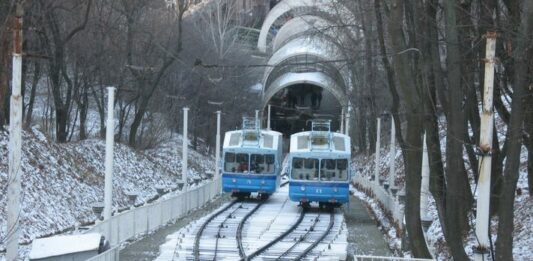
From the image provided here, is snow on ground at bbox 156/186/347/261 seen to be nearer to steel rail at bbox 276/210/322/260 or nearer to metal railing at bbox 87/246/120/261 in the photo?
steel rail at bbox 276/210/322/260

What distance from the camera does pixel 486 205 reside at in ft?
35.7

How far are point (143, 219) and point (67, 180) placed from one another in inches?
279

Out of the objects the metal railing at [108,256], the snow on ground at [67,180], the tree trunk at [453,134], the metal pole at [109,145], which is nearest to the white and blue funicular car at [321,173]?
the snow on ground at [67,180]

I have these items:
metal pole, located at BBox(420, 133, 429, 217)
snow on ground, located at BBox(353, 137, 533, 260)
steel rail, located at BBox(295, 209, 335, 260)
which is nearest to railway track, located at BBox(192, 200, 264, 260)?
steel rail, located at BBox(295, 209, 335, 260)

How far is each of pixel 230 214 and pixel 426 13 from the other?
59.7 feet

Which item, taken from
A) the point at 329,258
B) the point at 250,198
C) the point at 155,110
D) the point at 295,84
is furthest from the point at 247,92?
the point at 329,258

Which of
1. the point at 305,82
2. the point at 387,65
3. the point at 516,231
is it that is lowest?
the point at 516,231

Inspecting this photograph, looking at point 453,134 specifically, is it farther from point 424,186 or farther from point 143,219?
point 143,219

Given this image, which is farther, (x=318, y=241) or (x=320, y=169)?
(x=320, y=169)

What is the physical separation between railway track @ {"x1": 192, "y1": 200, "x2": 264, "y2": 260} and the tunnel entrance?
154ft

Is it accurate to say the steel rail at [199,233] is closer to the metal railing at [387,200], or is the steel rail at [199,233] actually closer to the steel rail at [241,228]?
the steel rail at [241,228]

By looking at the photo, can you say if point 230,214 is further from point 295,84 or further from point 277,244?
point 295,84

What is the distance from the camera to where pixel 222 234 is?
979 inches

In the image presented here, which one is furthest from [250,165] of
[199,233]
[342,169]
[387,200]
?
[199,233]
